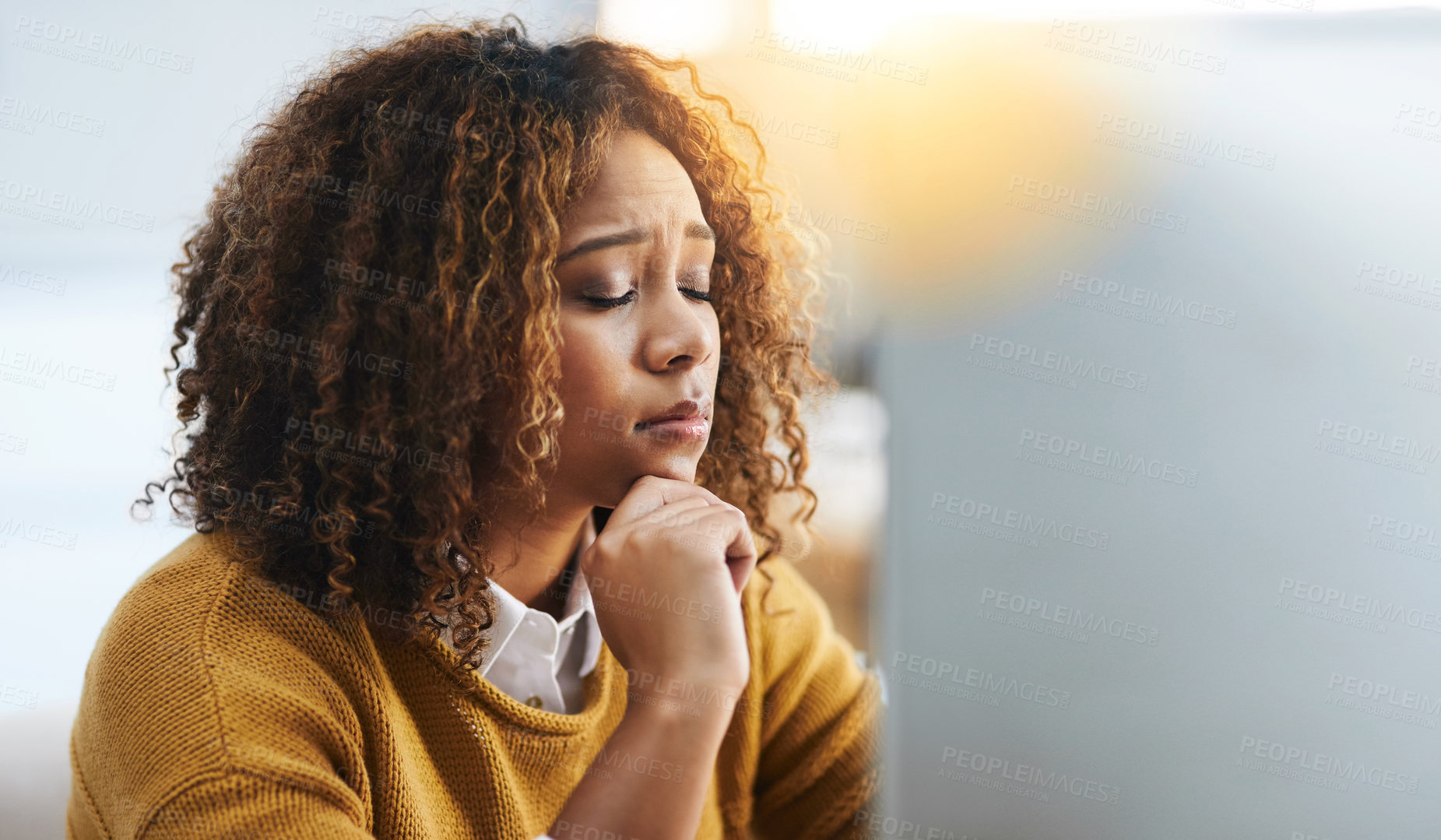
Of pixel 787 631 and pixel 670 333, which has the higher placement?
pixel 670 333

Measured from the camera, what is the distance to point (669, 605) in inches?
30.4

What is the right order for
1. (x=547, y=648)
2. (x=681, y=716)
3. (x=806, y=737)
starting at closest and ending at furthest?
(x=681, y=716) → (x=547, y=648) → (x=806, y=737)

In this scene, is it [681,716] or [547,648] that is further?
[547,648]

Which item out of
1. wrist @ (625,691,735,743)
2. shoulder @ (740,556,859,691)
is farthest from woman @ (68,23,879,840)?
shoulder @ (740,556,859,691)

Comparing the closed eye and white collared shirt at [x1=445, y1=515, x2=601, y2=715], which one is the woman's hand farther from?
the closed eye

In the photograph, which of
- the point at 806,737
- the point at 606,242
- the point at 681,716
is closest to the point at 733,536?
the point at 681,716

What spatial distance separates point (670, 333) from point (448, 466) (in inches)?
8.3

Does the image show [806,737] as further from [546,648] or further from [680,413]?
[680,413]

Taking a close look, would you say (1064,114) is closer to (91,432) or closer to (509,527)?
(509,527)

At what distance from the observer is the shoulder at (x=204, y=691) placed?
2.14 ft

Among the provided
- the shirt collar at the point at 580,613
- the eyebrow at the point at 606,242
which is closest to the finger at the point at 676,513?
the shirt collar at the point at 580,613

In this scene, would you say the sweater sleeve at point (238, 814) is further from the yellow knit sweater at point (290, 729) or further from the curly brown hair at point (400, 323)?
the curly brown hair at point (400, 323)

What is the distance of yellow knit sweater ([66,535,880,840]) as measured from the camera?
0.64 metres

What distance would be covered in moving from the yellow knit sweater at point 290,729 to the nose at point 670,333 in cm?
28
